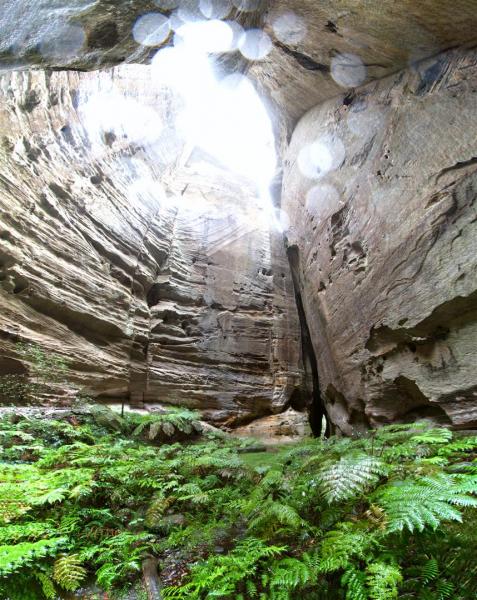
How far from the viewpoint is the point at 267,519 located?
2.93 metres

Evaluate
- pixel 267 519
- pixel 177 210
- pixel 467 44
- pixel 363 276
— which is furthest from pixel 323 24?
pixel 267 519

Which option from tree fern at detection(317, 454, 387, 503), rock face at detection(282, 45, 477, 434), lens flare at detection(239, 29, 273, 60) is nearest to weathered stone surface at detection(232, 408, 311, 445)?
rock face at detection(282, 45, 477, 434)

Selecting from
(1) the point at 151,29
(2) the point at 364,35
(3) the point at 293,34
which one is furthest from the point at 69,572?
(3) the point at 293,34

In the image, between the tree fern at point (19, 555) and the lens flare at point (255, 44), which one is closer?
the tree fern at point (19, 555)

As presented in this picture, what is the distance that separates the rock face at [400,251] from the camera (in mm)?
7113

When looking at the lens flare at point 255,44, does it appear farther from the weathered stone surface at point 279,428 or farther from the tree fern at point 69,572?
the tree fern at point 69,572

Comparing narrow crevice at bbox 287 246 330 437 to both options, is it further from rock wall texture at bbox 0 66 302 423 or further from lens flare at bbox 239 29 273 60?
lens flare at bbox 239 29 273 60

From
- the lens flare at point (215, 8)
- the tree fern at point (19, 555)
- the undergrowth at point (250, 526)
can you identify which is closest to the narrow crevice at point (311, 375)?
the lens flare at point (215, 8)

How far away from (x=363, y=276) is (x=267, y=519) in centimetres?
803

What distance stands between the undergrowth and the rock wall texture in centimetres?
571

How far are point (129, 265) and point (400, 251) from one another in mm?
8366

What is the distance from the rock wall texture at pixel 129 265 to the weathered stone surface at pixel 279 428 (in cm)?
40

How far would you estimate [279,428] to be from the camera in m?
12.0

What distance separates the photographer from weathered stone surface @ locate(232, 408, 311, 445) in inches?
455
